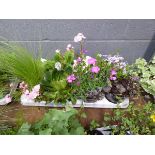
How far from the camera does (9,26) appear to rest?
2268mm

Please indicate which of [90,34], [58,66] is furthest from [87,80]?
[90,34]

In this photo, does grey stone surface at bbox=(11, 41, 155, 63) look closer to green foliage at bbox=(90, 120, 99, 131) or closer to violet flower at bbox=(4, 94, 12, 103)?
violet flower at bbox=(4, 94, 12, 103)

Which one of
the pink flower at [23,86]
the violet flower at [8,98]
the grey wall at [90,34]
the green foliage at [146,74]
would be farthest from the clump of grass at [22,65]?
the green foliage at [146,74]

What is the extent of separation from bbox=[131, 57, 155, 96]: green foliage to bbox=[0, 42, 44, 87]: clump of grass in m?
0.63

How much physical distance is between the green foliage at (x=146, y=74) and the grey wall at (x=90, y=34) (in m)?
0.24

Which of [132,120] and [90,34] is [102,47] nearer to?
[90,34]

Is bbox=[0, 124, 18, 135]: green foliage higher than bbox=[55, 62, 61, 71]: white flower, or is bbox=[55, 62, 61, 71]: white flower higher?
bbox=[55, 62, 61, 71]: white flower

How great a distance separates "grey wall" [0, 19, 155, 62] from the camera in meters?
2.26

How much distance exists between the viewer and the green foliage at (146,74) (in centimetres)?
206

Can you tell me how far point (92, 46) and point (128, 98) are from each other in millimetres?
575

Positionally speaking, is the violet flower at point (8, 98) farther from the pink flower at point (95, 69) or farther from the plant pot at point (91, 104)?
the pink flower at point (95, 69)

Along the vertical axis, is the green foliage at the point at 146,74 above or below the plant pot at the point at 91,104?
above

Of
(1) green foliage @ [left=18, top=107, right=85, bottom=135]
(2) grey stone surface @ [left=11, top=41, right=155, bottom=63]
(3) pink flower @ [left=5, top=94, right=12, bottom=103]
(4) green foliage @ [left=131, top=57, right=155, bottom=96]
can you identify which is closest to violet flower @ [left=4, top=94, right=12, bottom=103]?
(3) pink flower @ [left=5, top=94, right=12, bottom=103]

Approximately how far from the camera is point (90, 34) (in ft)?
→ 7.63
